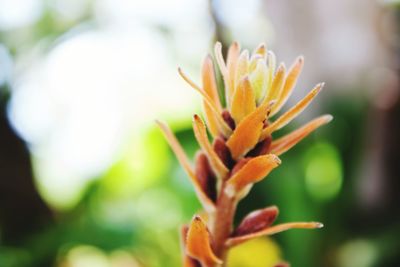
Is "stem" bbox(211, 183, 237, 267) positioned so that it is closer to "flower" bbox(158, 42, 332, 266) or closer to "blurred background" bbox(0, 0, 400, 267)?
"flower" bbox(158, 42, 332, 266)

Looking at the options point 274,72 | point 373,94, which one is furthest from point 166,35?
point 274,72

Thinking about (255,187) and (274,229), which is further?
(255,187)

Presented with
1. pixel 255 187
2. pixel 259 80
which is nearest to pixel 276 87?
pixel 259 80

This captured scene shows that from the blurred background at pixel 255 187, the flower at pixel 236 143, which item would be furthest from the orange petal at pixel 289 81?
the blurred background at pixel 255 187

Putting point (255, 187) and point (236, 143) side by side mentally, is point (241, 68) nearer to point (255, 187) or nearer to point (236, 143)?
point (236, 143)

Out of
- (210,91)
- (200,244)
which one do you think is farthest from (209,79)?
(200,244)

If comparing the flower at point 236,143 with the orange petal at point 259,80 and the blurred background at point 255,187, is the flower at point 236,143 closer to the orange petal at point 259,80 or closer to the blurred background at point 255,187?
the orange petal at point 259,80
